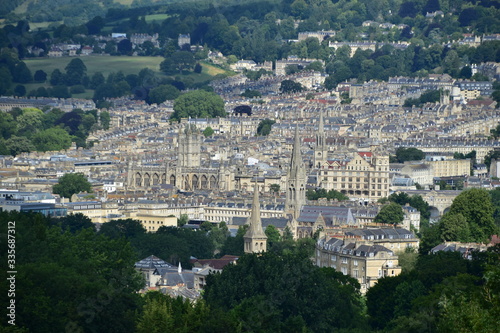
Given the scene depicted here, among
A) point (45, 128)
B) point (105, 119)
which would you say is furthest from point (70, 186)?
point (105, 119)

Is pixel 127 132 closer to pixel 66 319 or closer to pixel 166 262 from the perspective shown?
pixel 166 262

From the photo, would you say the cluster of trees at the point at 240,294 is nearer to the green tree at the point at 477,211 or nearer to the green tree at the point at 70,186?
the green tree at the point at 477,211

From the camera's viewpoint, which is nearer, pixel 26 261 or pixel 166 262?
pixel 26 261

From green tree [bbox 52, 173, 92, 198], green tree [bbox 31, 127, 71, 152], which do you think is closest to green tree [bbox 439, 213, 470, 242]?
green tree [bbox 52, 173, 92, 198]

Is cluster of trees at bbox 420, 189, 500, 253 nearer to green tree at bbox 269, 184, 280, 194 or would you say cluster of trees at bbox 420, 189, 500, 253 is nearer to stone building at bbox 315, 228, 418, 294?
stone building at bbox 315, 228, 418, 294

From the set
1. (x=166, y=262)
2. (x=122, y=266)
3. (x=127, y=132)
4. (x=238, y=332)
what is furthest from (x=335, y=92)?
(x=238, y=332)

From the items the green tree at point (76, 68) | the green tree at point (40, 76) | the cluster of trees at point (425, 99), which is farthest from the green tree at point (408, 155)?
the green tree at point (40, 76)

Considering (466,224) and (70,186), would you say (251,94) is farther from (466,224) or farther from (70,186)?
(466,224)
